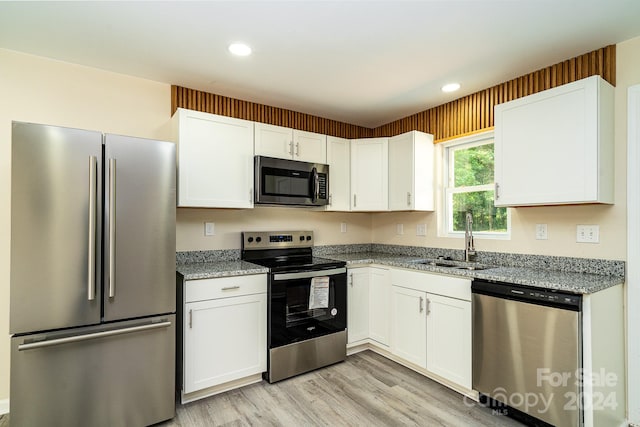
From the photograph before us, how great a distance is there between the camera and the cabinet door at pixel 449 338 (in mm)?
2309

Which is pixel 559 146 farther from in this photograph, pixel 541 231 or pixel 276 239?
pixel 276 239

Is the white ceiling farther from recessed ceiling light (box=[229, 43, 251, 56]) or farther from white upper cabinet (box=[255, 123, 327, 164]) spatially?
white upper cabinet (box=[255, 123, 327, 164])

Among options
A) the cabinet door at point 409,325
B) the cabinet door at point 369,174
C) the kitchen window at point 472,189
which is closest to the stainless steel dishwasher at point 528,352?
the cabinet door at point 409,325

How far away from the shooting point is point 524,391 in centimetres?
198

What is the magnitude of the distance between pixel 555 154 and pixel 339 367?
2340 mm

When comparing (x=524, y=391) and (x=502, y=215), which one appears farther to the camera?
(x=502, y=215)

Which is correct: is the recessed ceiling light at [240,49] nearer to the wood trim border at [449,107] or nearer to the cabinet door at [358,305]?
the wood trim border at [449,107]

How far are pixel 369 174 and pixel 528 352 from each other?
208 cm

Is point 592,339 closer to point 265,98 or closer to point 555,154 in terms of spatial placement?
point 555,154

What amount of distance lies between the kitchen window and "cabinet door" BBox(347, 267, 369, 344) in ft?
3.13

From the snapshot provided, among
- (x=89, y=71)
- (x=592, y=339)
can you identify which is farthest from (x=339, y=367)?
(x=89, y=71)

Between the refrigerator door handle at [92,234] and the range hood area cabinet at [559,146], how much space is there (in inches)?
107

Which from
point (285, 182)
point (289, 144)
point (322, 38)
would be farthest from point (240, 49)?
point (285, 182)

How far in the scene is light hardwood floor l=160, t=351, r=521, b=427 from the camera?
2080 millimetres
